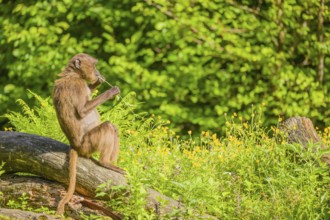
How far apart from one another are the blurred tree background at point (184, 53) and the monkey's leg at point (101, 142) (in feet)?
14.0

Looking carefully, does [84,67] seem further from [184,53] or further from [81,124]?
[184,53]

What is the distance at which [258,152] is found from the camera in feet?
Result: 28.2

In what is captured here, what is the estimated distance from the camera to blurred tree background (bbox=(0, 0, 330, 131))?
39.5ft

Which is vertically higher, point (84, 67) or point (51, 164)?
point (84, 67)

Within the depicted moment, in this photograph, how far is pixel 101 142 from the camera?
751cm

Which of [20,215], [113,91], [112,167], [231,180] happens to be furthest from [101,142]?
[231,180]

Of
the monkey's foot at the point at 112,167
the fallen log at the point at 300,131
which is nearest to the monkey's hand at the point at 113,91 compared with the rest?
the monkey's foot at the point at 112,167

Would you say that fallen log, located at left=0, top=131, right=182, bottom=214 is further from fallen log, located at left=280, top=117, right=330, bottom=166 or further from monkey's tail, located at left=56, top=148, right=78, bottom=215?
fallen log, located at left=280, top=117, right=330, bottom=166

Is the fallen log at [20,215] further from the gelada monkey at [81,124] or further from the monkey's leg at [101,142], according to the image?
the monkey's leg at [101,142]

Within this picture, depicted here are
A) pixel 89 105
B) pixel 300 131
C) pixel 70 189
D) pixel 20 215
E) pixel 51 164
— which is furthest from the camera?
pixel 300 131

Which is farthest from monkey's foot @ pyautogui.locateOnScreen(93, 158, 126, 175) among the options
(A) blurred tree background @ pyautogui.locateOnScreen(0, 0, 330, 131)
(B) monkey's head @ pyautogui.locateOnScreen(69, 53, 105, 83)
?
(A) blurred tree background @ pyautogui.locateOnScreen(0, 0, 330, 131)

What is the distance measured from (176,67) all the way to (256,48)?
1.20 m

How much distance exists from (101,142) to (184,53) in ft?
15.1

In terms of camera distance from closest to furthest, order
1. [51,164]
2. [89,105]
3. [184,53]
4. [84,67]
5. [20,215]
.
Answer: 1. [20,215]
2. [89,105]
3. [51,164]
4. [84,67]
5. [184,53]
